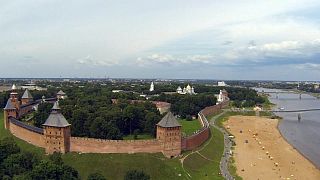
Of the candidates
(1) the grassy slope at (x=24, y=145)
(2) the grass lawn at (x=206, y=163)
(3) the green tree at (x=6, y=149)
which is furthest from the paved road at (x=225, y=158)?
(3) the green tree at (x=6, y=149)

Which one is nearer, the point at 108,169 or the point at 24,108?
the point at 108,169

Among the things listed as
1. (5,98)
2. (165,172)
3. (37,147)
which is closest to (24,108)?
(5,98)

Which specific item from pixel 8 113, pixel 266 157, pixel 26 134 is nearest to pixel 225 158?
pixel 266 157

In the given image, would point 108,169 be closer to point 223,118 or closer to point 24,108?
point 24,108

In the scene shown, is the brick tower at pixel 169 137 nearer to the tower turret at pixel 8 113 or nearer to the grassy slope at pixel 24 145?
the grassy slope at pixel 24 145

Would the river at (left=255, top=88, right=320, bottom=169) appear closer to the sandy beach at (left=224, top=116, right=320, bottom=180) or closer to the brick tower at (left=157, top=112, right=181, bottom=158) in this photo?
the sandy beach at (left=224, top=116, right=320, bottom=180)
